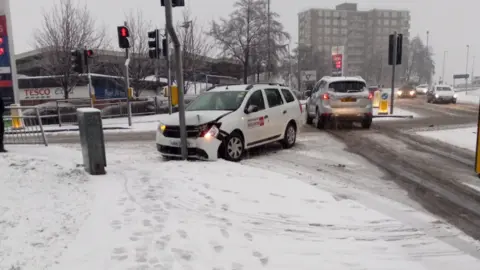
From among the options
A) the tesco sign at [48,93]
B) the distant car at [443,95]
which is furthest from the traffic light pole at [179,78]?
the distant car at [443,95]

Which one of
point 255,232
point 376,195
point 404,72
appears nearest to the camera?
point 255,232

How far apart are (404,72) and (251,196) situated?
357 ft

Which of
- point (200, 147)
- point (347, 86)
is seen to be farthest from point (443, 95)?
point (200, 147)

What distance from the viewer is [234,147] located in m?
8.79

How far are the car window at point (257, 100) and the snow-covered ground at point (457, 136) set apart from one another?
567cm

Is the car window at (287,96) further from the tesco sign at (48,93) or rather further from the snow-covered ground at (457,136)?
the tesco sign at (48,93)

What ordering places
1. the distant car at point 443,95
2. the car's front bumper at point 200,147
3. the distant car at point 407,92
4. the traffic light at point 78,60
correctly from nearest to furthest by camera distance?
1. the car's front bumper at point 200,147
2. the traffic light at point 78,60
3. the distant car at point 443,95
4. the distant car at point 407,92

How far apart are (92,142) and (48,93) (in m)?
26.4

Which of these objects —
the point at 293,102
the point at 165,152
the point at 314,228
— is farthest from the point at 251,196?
the point at 293,102

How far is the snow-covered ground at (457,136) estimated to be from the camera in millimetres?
11116

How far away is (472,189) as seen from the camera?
6.65 metres

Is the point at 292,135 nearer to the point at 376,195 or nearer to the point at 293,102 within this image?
the point at 293,102

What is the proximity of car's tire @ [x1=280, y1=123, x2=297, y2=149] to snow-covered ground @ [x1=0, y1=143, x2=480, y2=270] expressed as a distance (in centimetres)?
415

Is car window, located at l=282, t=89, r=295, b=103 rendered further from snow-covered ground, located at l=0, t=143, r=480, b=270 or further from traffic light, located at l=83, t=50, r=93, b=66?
traffic light, located at l=83, t=50, r=93, b=66
